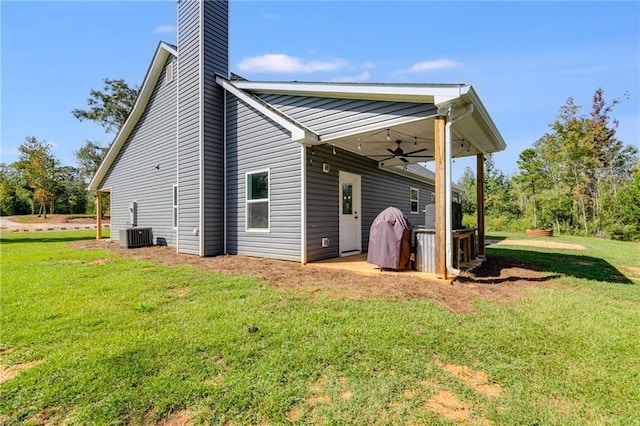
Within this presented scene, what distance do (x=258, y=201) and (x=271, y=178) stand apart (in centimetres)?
68

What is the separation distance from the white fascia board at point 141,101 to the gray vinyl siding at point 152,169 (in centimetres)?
14

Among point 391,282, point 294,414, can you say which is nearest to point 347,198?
point 391,282

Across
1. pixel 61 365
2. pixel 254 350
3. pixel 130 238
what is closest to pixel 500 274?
pixel 254 350

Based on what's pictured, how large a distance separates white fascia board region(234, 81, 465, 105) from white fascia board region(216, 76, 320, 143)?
386 mm

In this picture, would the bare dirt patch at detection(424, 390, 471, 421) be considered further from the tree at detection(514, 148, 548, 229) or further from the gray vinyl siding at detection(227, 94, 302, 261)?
the tree at detection(514, 148, 548, 229)

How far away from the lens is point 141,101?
10.4m

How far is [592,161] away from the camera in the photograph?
17844 mm

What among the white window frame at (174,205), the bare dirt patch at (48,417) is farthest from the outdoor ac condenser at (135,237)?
the bare dirt patch at (48,417)

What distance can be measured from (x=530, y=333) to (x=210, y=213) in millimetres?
6895

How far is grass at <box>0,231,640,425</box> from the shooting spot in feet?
6.03

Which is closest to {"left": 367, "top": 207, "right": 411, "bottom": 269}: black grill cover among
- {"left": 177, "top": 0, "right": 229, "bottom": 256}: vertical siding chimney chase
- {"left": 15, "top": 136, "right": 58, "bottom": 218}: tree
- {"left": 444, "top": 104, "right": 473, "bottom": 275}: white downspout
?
{"left": 444, "top": 104, "right": 473, "bottom": 275}: white downspout

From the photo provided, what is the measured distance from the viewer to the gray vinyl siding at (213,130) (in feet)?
24.9

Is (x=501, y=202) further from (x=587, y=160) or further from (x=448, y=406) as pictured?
(x=448, y=406)

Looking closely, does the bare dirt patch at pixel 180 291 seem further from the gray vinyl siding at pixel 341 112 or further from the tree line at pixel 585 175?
the tree line at pixel 585 175
